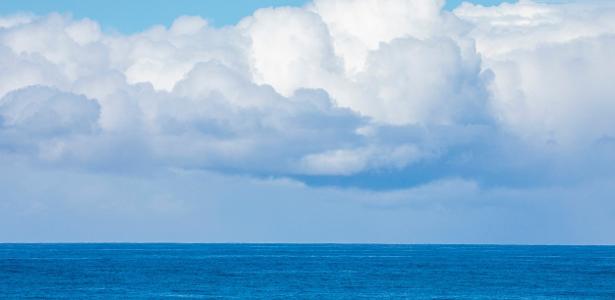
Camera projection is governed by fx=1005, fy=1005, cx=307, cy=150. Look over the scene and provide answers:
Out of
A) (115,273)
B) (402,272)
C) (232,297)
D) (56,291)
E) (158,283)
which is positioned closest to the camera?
(232,297)

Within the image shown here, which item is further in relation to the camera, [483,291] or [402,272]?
[402,272]

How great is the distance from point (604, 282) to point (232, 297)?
2388 inches

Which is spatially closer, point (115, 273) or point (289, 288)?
point (289, 288)

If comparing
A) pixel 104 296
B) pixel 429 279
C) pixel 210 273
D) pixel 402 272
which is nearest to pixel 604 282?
pixel 429 279

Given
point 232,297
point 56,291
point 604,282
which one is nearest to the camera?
point 232,297

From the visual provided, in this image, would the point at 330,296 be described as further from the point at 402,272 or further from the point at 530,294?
the point at 402,272

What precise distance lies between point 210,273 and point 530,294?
5793cm

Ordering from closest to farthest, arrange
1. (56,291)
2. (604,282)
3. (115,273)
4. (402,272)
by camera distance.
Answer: (56,291) → (604,282) → (115,273) → (402,272)

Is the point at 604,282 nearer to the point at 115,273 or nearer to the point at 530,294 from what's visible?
the point at 530,294

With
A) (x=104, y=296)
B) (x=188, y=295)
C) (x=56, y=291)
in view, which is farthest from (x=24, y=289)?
(x=188, y=295)

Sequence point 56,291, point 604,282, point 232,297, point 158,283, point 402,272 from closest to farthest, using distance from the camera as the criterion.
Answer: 1. point 232,297
2. point 56,291
3. point 158,283
4. point 604,282
5. point 402,272

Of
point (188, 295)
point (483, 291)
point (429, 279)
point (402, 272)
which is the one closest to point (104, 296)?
point (188, 295)

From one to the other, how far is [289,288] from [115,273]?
42148 millimetres

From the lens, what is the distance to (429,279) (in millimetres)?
146875
